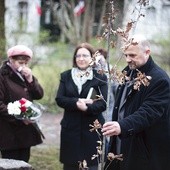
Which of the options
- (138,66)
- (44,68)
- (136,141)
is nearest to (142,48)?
(138,66)

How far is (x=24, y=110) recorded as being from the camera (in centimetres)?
533

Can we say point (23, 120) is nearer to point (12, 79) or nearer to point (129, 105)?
point (12, 79)

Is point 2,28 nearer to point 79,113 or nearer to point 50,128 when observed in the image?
point 50,128

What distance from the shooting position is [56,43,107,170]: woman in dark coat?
229 inches

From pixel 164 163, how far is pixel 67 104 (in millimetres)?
1652

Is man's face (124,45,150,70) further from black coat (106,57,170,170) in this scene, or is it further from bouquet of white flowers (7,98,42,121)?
bouquet of white flowers (7,98,42,121)

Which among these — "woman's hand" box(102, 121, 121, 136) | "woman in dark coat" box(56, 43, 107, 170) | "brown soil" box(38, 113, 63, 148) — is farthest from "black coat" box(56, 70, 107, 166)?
"brown soil" box(38, 113, 63, 148)

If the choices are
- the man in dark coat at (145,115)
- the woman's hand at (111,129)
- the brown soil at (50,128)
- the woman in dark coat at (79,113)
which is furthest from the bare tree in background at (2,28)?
the woman's hand at (111,129)

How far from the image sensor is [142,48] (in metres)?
4.28

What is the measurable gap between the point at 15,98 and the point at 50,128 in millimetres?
5389

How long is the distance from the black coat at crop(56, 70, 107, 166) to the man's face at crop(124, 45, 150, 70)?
1481 millimetres

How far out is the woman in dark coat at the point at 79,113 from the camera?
19.1 ft

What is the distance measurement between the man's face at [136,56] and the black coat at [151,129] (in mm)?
79

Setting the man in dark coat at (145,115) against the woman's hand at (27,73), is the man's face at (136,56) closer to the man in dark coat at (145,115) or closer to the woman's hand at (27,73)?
the man in dark coat at (145,115)
